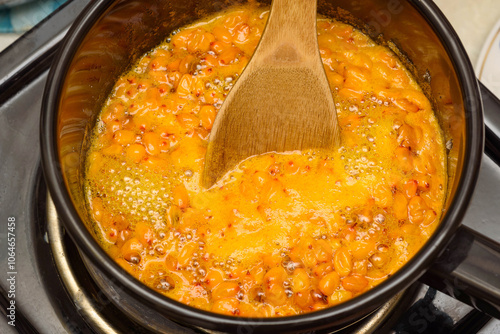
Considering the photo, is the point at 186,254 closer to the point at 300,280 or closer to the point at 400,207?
the point at 300,280

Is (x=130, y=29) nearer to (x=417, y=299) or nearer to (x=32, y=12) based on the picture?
(x=32, y=12)

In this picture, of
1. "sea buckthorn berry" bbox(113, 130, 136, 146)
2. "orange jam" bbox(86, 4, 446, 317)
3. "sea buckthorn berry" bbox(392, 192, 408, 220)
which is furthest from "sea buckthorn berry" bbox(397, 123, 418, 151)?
"sea buckthorn berry" bbox(113, 130, 136, 146)

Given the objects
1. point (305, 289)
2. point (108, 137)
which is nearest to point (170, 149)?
point (108, 137)

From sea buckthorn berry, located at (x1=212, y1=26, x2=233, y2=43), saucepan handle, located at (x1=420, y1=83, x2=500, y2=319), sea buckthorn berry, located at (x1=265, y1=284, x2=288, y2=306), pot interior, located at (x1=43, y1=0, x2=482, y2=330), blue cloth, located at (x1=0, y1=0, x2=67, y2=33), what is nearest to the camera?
saucepan handle, located at (x1=420, y1=83, x2=500, y2=319)

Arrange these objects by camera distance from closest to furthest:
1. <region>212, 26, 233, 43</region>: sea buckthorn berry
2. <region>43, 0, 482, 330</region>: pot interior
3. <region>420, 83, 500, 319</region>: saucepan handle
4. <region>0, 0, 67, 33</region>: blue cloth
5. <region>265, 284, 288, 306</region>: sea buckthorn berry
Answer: <region>420, 83, 500, 319</region>: saucepan handle
<region>43, 0, 482, 330</region>: pot interior
<region>265, 284, 288, 306</region>: sea buckthorn berry
<region>212, 26, 233, 43</region>: sea buckthorn berry
<region>0, 0, 67, 33</region>: blue cloth

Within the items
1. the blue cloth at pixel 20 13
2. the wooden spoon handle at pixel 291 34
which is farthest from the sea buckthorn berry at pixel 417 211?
the blue cloth at pixel 20 13

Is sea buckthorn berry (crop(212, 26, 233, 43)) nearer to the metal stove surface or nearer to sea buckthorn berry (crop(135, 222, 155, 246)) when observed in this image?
the metal stove surface

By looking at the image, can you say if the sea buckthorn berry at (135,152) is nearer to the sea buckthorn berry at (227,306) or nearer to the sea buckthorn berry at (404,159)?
the sea buckthorn berry at (227,306)
